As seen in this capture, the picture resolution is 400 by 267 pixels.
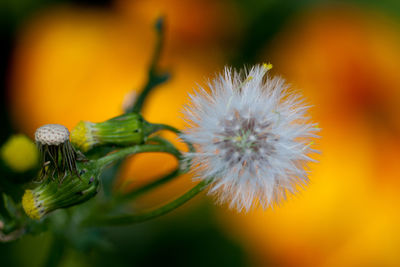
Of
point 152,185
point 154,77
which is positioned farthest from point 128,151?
point 154,77

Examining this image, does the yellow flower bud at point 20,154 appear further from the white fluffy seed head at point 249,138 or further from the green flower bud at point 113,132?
the white fluffy seed head at point 249,138

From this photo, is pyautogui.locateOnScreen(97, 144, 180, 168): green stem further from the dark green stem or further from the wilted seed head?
the dark green stem

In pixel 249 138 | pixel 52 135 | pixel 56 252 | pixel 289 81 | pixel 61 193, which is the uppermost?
pixel 289 81

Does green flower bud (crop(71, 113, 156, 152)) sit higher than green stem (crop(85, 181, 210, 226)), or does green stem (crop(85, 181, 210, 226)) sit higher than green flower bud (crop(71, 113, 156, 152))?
green flower bud (crop(71, 113, 156, 152))

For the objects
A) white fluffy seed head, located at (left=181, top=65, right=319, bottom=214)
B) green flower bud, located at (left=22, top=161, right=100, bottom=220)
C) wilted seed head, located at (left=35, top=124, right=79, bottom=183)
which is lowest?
green flower bud, located at (left=22, top=161, right=100, bottom=220)

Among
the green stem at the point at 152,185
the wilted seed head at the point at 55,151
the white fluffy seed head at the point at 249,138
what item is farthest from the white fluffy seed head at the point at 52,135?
the green stem at the point at 152,185

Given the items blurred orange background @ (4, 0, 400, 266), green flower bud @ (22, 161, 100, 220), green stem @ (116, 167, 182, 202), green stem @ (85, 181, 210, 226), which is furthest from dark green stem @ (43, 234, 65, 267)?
blurred orange background @ (4, 0, 400, 266)

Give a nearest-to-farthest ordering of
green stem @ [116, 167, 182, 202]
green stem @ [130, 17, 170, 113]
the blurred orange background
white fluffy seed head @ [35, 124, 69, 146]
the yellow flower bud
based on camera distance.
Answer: white fluffy seed head @ [35, 124, 69, 146] < the yellow flower bud < green stem @ [116, 167, 182, 202] < green stem @ [130, 17, 170, 113] < the blurred orange background

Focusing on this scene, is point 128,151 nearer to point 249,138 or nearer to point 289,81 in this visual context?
point 249,138
